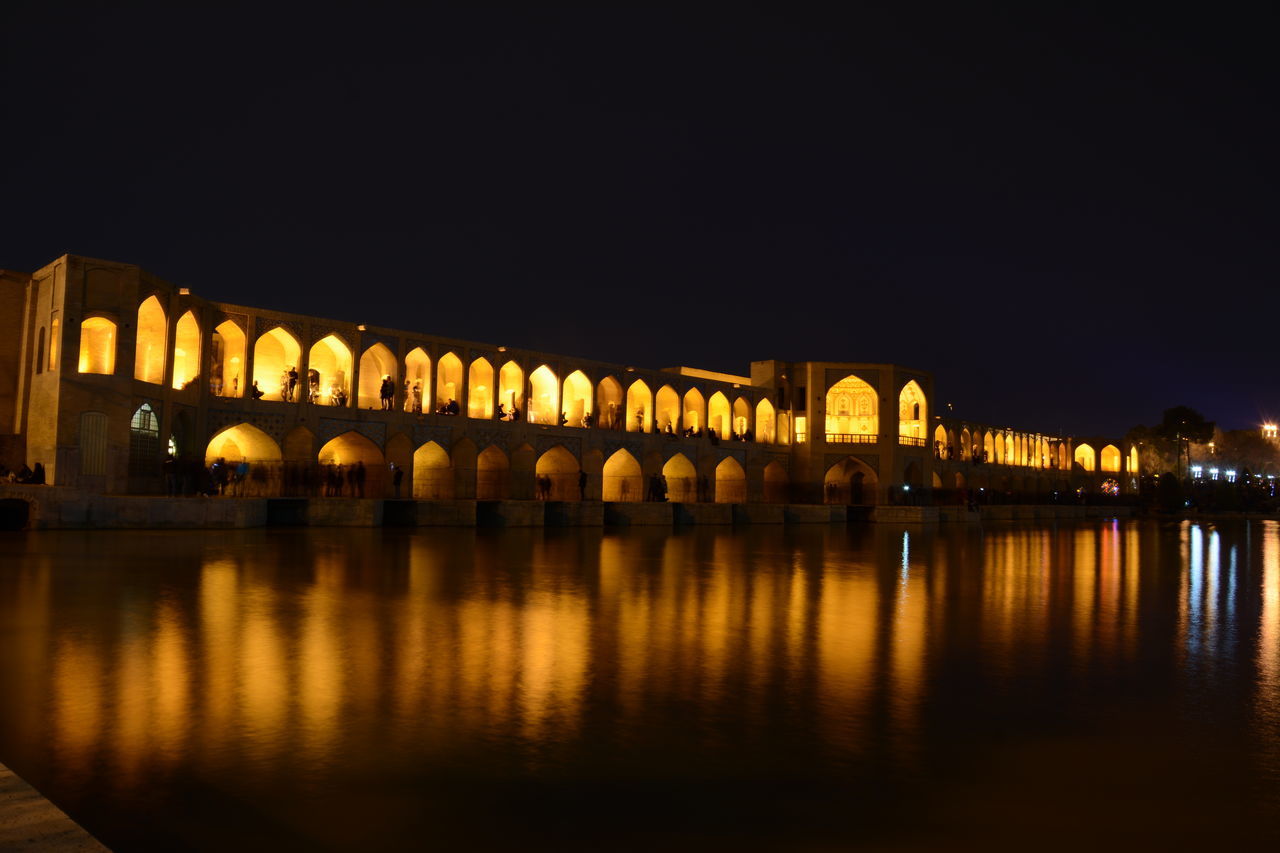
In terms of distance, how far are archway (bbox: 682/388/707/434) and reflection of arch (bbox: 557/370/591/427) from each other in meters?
4.93

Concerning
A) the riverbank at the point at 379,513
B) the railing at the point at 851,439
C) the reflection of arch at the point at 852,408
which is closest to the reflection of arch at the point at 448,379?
the riverbank at the point at 379,513

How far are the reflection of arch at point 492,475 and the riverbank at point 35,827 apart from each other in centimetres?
2559

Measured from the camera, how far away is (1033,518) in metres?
38.8

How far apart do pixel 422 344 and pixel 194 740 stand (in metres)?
23.3

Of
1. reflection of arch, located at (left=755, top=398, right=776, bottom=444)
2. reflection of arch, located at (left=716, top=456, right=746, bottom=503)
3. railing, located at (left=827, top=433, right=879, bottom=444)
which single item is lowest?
reflection of arch, located at (left=716, top=456, right=746, bottom=503)

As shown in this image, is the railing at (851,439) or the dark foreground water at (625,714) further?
the railing at (851,439)

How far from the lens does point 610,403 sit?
33.2m

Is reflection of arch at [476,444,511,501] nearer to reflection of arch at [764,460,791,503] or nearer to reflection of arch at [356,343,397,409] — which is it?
reflection of arch at [356,343,397,409]

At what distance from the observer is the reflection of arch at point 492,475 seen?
1115 inches

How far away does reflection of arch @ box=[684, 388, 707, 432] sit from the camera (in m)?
35.5

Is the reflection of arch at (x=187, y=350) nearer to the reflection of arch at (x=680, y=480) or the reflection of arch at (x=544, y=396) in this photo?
the reflection of arch at (x=544, y=396)

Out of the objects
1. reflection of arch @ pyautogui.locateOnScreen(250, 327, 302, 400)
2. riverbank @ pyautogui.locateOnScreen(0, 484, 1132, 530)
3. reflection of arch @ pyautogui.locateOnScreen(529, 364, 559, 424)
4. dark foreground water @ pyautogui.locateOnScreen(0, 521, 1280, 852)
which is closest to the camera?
dark foreground water @ pyautogui.locateOnScreen(0, 521, 1280, 852)

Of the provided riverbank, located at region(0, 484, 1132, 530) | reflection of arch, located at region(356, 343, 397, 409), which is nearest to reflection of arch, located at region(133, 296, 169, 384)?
riverbank, located at region(0, 484, 1132, 530)

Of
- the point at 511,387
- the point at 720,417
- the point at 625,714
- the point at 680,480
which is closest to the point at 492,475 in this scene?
the point at 511,387
